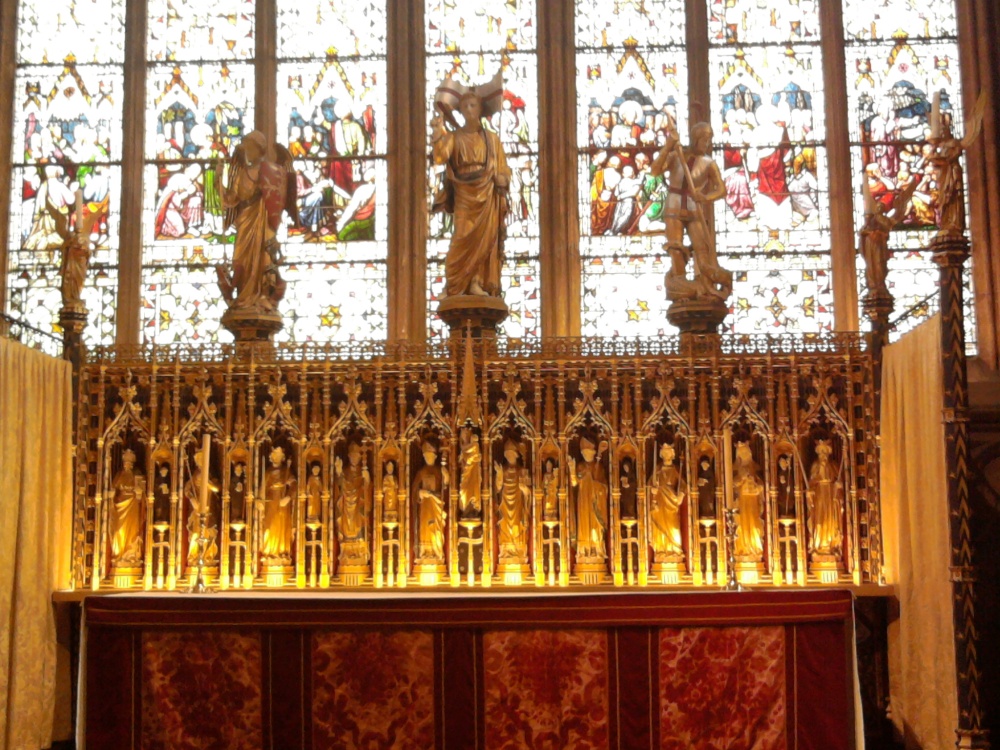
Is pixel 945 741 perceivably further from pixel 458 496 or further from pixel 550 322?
pixel 550 322

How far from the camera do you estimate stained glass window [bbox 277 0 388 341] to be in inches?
478

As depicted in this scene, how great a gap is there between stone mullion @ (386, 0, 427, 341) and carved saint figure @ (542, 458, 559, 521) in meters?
2.23

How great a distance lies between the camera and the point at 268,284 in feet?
36.3

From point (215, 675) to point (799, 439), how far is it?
4.86 m

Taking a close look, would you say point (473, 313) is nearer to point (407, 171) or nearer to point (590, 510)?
point (590, 510)

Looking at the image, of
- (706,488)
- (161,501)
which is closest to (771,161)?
(706,488)

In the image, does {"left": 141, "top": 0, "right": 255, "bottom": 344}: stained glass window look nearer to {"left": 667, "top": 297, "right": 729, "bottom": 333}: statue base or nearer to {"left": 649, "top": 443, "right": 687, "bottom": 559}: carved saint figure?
{"left": 667, "top": 297, "right": 729, "bottom": 333}: statue base

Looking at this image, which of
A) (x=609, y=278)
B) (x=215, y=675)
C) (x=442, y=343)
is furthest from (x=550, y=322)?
(x=215, y=675)

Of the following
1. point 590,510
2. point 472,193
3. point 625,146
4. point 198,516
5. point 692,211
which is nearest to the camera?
point 198,516

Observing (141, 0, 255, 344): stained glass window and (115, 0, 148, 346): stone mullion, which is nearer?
(115, 0, 148, 346): stone mullion

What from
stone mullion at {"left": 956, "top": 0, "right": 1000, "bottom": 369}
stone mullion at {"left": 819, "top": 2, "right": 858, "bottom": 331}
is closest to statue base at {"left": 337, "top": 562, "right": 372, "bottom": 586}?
stone mullion at {"left": 819, "top": 2, "right": 858, "bottom": 331}

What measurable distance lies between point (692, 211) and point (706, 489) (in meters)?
2.39

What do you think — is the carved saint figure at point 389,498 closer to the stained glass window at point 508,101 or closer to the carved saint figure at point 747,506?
the stained glass window at point 508,101

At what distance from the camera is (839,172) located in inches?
478
